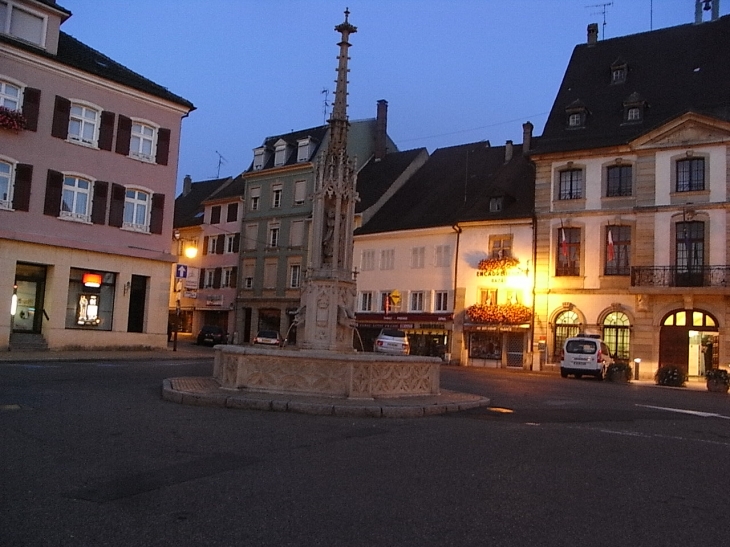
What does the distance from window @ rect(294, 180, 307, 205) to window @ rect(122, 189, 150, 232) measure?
21671 mm

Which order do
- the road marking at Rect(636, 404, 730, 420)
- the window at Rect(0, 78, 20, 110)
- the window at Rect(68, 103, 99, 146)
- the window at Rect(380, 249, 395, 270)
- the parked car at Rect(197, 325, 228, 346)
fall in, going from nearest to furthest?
the road marking at Rect(636, 404, 730, 420) < the window at Rect(0, 78, 20, 110) < the window at Rect(68, 103, 99, 146) < the window at Rect(380, 249, 395, 270) < the parked car at Rect(197, 325, 228, 346)

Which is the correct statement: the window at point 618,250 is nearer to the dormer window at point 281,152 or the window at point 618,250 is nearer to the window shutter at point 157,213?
the window shutter at point 157,213

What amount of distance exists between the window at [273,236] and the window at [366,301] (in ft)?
33.7

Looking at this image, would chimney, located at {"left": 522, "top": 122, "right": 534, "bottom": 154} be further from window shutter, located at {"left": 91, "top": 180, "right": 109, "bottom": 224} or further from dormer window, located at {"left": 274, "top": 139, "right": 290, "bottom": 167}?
window shutter, located at {"left": 91, "top": 180, "right": 109, "bottom": 224}

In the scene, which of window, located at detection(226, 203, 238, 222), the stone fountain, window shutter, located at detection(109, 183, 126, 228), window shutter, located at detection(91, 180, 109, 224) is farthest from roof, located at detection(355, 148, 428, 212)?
the stone fountain

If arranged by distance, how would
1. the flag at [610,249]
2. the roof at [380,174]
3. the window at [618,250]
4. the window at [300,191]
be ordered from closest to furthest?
the flag at [610,249] < the window at [618,250] < the roof at [380,174] < the window at [300,191]

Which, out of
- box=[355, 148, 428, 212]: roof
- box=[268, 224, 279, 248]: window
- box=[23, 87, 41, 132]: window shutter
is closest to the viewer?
box=[23, 87, 41, 132]: window shutter

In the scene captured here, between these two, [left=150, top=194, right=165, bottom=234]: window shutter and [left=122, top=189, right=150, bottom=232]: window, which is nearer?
[left=122, top=189, right=150, bottom=232]: window

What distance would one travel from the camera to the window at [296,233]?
5219 cm

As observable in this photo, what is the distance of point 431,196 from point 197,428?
124 feet

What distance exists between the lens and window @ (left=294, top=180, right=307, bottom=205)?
2088 inches

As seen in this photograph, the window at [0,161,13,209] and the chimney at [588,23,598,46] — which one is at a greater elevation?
the chimney at [588,23,598,46]

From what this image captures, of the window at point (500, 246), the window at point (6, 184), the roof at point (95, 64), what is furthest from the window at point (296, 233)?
the window at point (6, 184)

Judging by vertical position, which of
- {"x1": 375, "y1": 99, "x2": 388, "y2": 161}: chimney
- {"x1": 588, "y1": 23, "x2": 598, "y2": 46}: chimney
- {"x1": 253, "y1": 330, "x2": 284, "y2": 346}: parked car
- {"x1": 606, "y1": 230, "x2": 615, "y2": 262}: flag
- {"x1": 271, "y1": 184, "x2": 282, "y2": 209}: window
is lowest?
{"x1": 253, "y1": 330, "x2": 284, "y2": 346}: parked car
